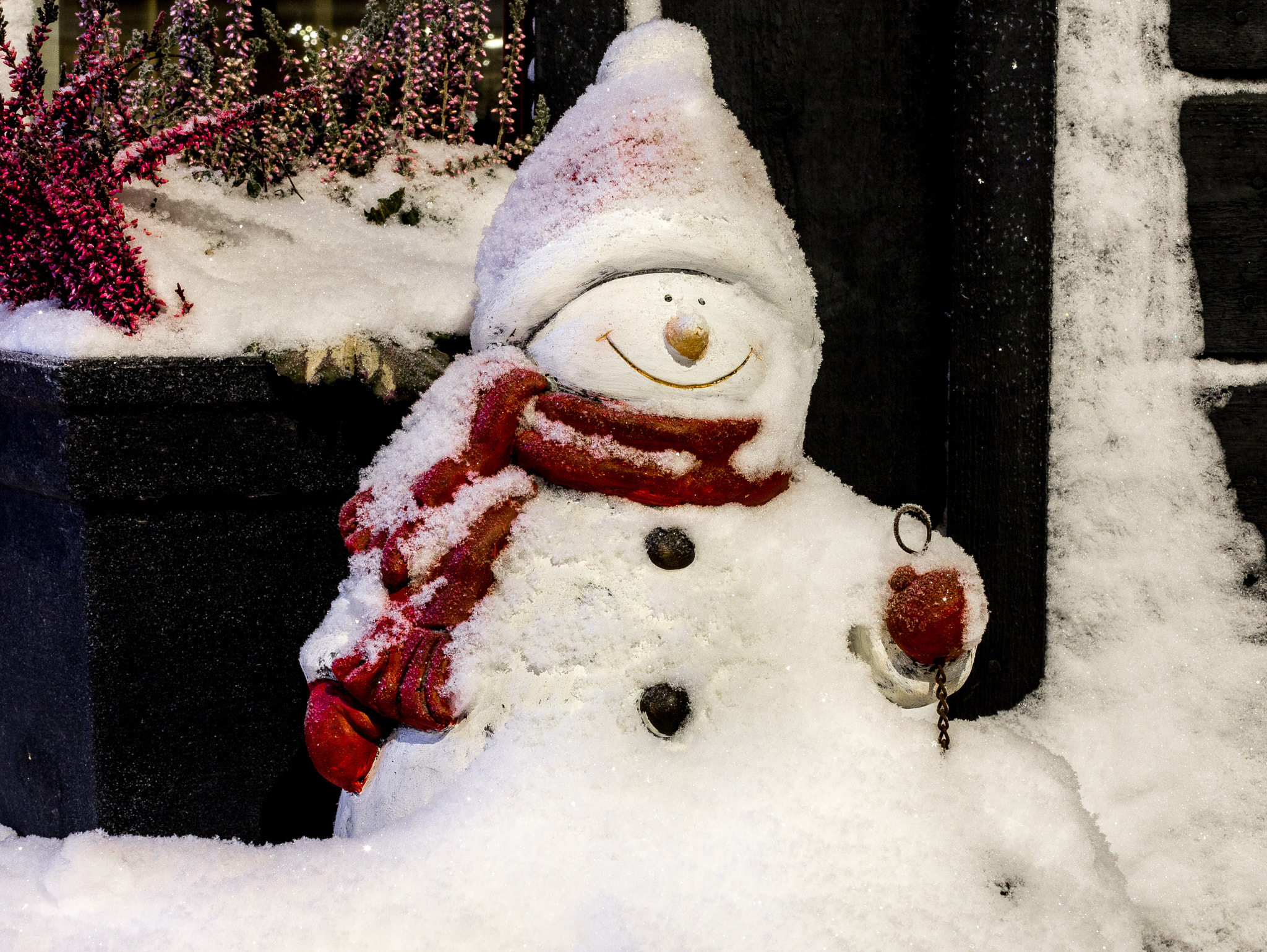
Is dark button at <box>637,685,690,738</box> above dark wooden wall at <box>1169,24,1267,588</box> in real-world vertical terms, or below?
below

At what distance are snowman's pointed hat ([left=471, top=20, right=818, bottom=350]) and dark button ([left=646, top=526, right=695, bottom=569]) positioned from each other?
28 centimetres

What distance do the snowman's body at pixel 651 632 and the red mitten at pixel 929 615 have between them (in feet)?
0.08

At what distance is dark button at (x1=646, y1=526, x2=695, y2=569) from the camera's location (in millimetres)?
1070

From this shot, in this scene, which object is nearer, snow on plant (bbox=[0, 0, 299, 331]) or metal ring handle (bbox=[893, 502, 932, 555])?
metal ring handle (bbox=[893, 502, 932, 555])

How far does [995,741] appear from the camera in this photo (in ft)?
3.73

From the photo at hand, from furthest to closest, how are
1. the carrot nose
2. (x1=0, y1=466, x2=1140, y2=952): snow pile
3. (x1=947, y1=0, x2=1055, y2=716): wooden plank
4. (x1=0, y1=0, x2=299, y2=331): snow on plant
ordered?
(x1=947, y1=0, x2=1055, y2=716): wooden plank < (x1=0, y1=0, x2=299, y2=331): snow on plant < the carrot nose < (x1=0, y1=466, x2=1140, y2=952): snow pile

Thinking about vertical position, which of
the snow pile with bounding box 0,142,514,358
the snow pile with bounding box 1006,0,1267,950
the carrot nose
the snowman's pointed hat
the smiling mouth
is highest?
the snowman's pointed hat

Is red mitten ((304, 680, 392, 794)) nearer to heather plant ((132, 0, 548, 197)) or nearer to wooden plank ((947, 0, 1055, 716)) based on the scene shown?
heather plant ((132, 0, 548, 197))

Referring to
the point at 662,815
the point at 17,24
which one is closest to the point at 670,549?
the point at 662,815

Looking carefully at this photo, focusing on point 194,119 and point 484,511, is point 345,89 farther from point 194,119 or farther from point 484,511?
point 484,511

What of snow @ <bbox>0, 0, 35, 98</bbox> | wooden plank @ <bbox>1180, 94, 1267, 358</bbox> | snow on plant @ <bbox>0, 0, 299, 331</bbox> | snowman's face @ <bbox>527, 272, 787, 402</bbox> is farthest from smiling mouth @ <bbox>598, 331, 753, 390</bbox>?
snow @ <bbox>0, 0, 35, 98</bbox>

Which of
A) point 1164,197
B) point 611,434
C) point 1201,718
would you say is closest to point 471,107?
point 611,434

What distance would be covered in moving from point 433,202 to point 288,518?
56 cm

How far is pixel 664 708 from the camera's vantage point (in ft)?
3.40
